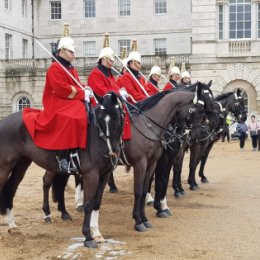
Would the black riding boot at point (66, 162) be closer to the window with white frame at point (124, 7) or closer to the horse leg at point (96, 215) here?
the horse leg at point (96, 215)

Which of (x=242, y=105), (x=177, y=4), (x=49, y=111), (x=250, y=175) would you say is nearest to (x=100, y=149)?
(x=49, y=111)

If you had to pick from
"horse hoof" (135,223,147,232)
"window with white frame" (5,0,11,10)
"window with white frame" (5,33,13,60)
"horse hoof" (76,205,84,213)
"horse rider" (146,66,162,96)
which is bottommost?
"horse hoof" (76,205,84,213)

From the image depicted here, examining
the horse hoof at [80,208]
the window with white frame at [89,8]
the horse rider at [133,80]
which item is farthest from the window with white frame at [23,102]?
the horse rider at [133,80]

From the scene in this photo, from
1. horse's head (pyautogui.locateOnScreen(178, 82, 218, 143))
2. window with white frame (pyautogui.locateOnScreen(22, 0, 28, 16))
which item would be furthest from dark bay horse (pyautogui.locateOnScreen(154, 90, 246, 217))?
window with white frame (pyautogui.locateOnScreen(22, 0, 28, 16))

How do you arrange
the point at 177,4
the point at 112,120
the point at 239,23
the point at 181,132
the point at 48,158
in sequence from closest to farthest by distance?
1. the point at 112,120
2. the point at 48,158
3. the point at 181,132
4. the point at 239,23
5. the point at 177,4

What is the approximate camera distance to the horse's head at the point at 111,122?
7.69 metres

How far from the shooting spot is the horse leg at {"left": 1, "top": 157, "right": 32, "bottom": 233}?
8781 millimetres

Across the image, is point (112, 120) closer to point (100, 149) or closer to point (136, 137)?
point (100, 149)

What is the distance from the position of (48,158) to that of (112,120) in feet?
4.09

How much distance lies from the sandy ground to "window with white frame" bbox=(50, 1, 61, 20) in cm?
3082

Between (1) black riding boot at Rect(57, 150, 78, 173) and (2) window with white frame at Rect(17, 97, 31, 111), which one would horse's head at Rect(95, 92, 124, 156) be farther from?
(2) window with white frame at Rect(17, 97, 31, 111)

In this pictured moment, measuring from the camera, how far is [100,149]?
7.78 m

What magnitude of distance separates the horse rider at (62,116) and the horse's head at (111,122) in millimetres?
306

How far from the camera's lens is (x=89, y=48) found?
4350 centimetres
